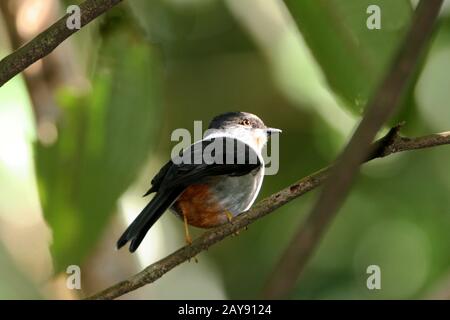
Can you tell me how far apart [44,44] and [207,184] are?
1.36m

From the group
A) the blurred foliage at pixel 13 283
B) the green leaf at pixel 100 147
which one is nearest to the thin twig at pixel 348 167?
the green leaf at pixel 100 147

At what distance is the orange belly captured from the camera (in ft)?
8.73

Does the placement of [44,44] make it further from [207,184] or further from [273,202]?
[207,184]

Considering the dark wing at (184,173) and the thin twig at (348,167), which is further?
the dark wing at (184,173)

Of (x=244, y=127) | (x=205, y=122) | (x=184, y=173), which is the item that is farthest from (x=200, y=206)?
(x=205, y=122)

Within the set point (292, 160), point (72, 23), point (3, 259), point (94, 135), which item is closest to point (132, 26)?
point (94, 135)

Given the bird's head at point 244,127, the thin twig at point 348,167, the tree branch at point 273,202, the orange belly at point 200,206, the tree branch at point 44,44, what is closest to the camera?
the thin twig at point 348,167

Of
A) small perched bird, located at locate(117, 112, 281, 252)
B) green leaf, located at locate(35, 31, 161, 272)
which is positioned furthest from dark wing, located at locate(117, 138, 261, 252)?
green leaf, located at locate(35, 31, 161, 272)

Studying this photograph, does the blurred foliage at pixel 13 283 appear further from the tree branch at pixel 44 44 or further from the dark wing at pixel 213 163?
the tree branch at pixel 44 44

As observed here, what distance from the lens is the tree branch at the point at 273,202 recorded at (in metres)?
1.54

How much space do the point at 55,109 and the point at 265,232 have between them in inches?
56.7

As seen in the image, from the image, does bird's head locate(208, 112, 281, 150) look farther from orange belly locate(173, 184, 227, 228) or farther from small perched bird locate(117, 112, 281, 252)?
orange belly locate(173, 184, 227, 228)

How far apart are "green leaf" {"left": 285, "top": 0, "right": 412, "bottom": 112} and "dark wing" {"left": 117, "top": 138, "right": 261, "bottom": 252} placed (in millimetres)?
793

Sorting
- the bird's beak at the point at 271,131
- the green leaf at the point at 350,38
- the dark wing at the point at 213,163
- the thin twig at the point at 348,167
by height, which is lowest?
the thin twig at the point at 348,167
